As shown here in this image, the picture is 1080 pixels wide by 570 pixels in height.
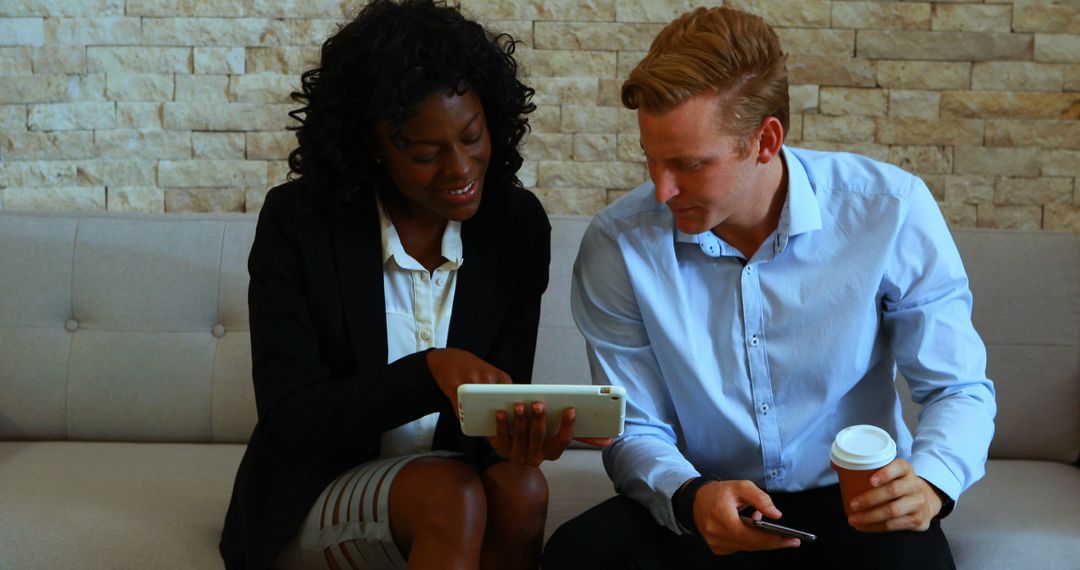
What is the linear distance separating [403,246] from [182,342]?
750 mm

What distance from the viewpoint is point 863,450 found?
54.1 inches

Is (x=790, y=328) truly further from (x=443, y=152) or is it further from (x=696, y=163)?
(x=443, y=152)

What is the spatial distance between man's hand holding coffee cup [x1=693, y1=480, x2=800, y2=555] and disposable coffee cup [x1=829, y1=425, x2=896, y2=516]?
0.10 meters

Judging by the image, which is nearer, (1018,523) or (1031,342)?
(1018,523)

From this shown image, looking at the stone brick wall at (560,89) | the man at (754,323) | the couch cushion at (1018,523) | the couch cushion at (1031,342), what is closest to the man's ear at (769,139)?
the man at (754,323)

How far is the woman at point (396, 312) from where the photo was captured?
161 cm

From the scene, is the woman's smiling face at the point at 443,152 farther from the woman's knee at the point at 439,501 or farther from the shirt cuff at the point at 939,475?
the shirt cuff at the point at 939,475

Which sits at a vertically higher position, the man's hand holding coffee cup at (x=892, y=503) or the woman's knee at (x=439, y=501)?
the man's hand holding coffee cup at (x=892, y=503)

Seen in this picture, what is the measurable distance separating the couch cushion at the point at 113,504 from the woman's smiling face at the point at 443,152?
67 cm

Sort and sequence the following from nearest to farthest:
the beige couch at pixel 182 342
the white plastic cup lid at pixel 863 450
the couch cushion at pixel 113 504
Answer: the white plastic cup lid at pixel 863 450 < the couch cushion at pixel 113 504 < the beige couch at pixel 182 342

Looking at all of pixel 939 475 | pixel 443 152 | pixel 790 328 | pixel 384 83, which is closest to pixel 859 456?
pixel 939 475

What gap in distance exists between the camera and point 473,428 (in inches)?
58.7

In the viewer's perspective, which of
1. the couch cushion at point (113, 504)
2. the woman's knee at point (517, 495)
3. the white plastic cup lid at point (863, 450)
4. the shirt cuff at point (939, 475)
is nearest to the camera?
the white plastic cup lid at point (863, 450)

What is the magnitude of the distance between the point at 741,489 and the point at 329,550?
0.61 meters
